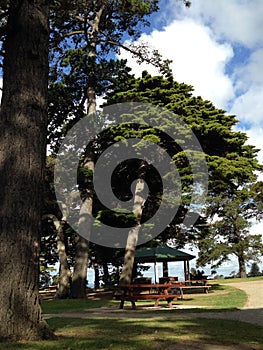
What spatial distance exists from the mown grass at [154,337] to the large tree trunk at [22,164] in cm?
47

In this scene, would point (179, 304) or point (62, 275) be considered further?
point (62, 275)

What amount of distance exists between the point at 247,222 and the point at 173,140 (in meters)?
19.2

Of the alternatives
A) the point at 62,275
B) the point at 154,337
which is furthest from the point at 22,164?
the point at 62,275

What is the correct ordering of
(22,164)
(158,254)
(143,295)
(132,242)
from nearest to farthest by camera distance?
(22,164) → (143,295) → (132,242) → (158,254)

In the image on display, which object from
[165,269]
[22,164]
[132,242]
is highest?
[132,242]

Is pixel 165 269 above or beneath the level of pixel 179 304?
above

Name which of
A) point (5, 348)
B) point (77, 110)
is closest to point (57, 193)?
point (77, 110)

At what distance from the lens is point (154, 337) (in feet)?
18.2

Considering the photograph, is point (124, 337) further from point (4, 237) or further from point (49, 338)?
point (4, 237)

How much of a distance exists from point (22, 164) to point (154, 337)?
10.3ft

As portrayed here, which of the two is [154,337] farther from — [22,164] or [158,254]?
[158,254]

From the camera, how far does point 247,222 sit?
3650 centimetres

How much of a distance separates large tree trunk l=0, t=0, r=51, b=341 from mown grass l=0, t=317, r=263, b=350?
1.56 feet

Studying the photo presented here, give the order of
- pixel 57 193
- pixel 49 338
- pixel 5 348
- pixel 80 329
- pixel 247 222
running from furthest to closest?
pixel 247 222 → pixel 57 193 → pixel 80 329 → pixel 49 338 → pixel 5 348
